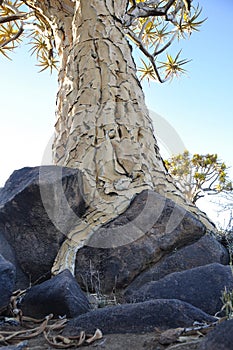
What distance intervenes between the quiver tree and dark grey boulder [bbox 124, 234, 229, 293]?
570 mm

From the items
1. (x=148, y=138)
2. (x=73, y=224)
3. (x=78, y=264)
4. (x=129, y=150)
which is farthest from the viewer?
(x=148, y=138)

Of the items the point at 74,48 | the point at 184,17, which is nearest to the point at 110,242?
the point at 74,48

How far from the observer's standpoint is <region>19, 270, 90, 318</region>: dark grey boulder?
208 centimetres

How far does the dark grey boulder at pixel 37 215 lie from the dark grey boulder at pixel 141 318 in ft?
4.33

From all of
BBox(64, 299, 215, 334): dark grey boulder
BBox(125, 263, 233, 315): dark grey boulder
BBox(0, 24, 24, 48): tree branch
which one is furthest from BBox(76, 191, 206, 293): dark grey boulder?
BBox(0, 24, 24, 48): tree branch

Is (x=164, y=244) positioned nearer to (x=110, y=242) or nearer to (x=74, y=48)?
(x=110, y=242)

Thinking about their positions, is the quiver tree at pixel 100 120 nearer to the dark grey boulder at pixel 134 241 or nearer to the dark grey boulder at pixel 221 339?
the dark grey boulder at pixel 134 241

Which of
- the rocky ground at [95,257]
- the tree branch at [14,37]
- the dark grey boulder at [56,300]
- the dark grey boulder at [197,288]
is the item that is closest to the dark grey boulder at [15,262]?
the rocky ground at [95,257]

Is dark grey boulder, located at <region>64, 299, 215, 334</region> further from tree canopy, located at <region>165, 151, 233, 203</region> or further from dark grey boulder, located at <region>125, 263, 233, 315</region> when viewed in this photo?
tree canopy, located at <region>165, 151, 233, 203</region>

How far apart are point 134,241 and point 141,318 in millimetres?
1320

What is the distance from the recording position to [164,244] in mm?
3035

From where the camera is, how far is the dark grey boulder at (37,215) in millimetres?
2951

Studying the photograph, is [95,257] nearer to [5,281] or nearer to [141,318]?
[5,281]

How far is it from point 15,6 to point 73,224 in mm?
6137
